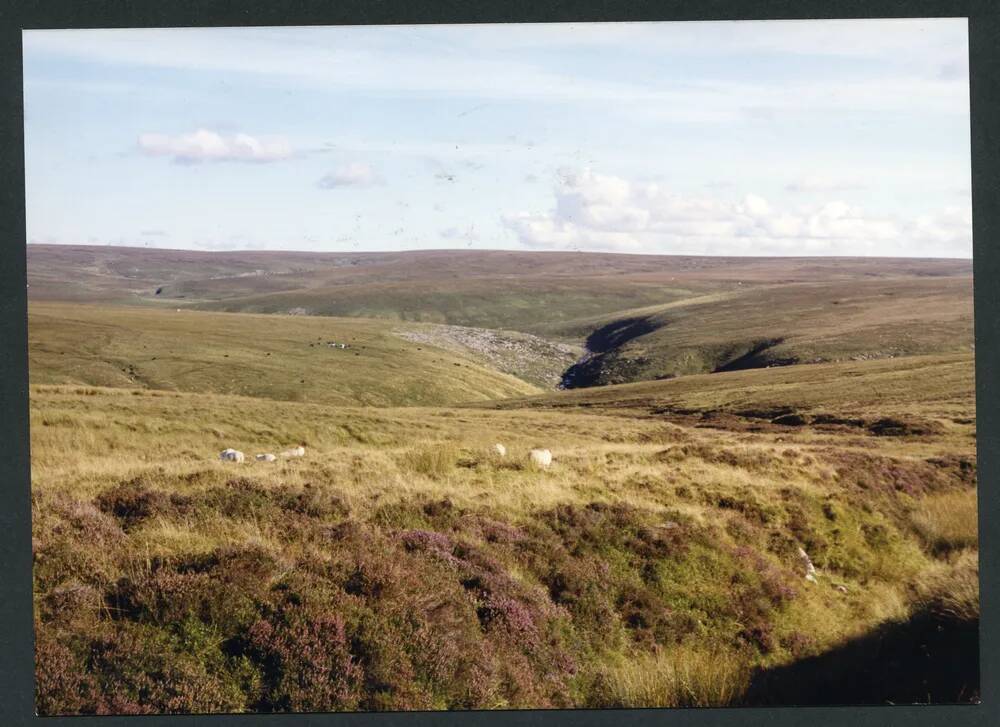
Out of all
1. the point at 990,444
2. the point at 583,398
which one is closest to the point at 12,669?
the point at 990,444

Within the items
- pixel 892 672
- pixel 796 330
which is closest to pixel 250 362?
pixel 796 330

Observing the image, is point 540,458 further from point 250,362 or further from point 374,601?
point 250,362

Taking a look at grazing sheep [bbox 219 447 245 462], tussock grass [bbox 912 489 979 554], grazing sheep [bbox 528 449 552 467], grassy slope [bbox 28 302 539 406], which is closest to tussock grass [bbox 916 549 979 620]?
tussock grass [bbox 912 489 979 554]

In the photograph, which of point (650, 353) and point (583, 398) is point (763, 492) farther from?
point (650, 353)

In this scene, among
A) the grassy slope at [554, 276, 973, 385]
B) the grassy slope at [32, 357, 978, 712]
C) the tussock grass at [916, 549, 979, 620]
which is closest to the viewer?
the grassy slope at [32, 357, 978, 712]

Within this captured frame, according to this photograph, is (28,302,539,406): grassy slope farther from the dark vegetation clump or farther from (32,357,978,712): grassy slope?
the dark vegetation clump

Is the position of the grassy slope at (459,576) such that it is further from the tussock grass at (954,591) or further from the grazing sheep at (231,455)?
the grazing sheep at (231,455)

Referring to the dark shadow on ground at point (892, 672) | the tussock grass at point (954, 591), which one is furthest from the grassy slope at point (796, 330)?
the dark shadow on ground at point (892, 672)
